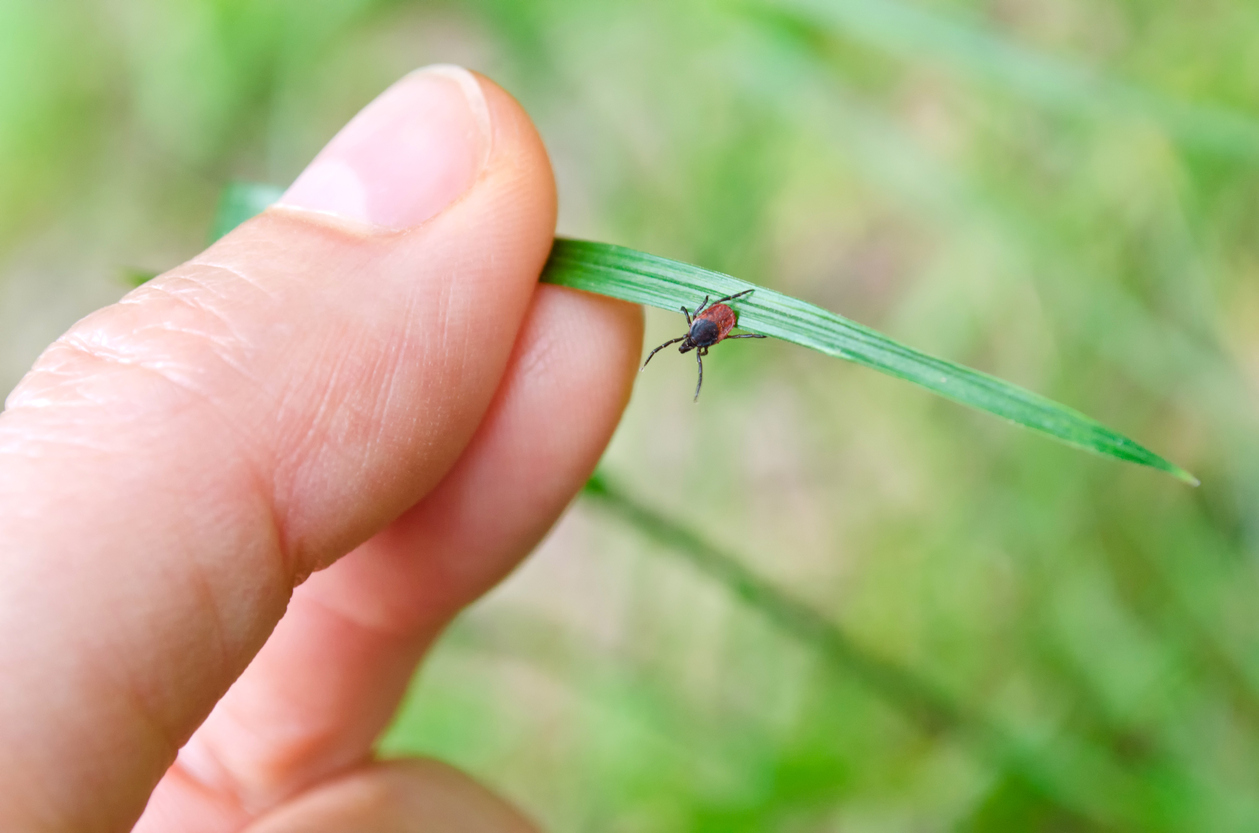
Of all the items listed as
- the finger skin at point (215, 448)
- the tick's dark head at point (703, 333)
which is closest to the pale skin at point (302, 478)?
the finger skin at point (215, 448)

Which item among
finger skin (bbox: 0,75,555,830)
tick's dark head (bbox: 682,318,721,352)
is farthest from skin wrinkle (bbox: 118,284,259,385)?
tick's dark head (bbox: 682,318,721,352)

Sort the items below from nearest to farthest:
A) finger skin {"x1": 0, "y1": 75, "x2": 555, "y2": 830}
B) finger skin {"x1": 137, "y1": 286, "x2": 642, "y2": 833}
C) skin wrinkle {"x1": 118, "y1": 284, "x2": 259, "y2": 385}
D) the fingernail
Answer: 1. finger skin {"x1": 0, "y1": 75, "x2": 555, "y2": 830}
2. skin wrinkle {"x1": 118, "y1": 284, "x2": 259, "y2": 385}
3. the fingernail
4. finger skin {"x1": 137, "y1": 286, "x2": 642, "y2": 833}

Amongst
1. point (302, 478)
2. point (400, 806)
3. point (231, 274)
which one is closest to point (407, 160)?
point (231, 274)

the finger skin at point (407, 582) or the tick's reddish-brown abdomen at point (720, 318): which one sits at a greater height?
the tick's reddish-brown abdomen at point (720, 318)

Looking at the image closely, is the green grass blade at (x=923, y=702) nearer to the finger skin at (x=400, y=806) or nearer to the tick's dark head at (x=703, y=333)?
the tick's dark head at (x=703, y=333)

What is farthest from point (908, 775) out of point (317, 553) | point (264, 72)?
point (264, 72)

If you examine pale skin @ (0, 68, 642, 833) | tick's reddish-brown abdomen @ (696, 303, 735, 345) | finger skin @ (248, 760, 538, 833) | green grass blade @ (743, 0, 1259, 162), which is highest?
green grass blade @ (743, 0, 1259, 162)

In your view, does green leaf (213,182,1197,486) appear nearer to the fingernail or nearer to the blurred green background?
the fingernail
